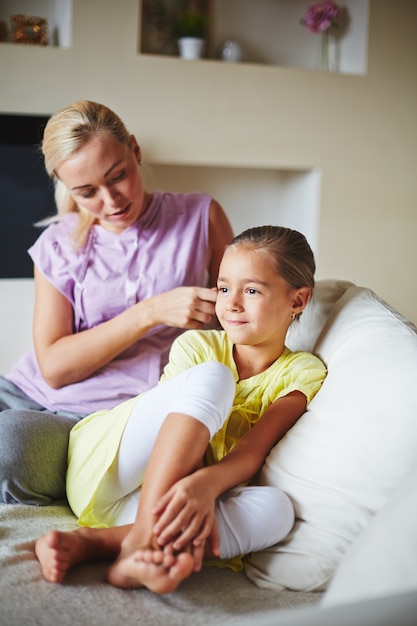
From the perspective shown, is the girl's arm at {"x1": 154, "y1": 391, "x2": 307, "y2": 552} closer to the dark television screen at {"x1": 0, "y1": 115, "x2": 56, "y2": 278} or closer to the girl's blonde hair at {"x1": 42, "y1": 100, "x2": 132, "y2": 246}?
the girl's blonde hair at {"x1": 42, "y1": 100, "x2": 132, "y2": 246}

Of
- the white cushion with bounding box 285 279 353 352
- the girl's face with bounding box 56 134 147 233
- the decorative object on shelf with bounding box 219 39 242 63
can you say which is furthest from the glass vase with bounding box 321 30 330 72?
the white cushion with bounding box 285 279 353 352

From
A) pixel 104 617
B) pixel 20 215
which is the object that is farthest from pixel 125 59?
pixel 104 617

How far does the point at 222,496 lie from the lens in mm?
1225

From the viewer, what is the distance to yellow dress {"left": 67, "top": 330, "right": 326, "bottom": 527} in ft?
4.40

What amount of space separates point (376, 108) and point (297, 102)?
0.44m

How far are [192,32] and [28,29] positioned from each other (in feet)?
2.53

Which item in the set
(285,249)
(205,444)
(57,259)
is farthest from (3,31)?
(205,444)

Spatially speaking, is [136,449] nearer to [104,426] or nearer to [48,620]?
[104,426]

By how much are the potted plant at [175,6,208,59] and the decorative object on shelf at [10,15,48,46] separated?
2.11 feet

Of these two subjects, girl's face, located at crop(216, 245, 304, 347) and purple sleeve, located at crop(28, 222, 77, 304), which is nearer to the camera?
girl's face, located at crop(216, 245, 304, 347)

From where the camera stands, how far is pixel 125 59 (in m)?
3.21

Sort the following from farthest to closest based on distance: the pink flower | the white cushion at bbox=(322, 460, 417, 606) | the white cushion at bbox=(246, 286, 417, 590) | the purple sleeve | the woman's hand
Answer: the pink flower → the purple sleeve → the woman's hand → the white cushion at bbox=(246, 286, 417, 590) → the white cushion at bbox=(322, 460, 417, 606)

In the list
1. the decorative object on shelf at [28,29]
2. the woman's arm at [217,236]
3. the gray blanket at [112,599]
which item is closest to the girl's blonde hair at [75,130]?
the woman's arm at [217,236]

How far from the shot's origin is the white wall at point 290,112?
3145mm
